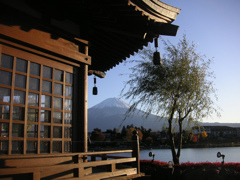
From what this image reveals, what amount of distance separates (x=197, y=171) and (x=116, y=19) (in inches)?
286

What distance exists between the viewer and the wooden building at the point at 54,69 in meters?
3.24

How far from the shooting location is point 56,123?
391 cm

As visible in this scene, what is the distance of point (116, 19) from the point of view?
3.95 metres

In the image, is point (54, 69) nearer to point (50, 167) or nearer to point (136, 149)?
point (50, 167)

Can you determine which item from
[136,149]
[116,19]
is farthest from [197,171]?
[116,19]

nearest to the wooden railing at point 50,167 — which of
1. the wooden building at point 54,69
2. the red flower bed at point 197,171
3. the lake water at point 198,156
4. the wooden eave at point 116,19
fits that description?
the wooden building at point 54,69

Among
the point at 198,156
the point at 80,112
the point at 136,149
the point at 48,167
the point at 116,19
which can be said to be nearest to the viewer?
the point at 48,167

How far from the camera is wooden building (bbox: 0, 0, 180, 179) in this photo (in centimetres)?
324

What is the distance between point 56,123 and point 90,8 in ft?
6.45

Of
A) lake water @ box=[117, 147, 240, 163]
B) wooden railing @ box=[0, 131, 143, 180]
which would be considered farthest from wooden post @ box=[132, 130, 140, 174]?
lake water @ box=[117, 147, 240, 163]

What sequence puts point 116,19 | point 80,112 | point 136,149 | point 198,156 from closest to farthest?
point 116,19 → point 80,112 → point 136,149 → point 198,156

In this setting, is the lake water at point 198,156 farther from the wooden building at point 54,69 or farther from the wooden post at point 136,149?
the wooden building at point 54,69

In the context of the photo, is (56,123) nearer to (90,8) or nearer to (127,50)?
(90,8)

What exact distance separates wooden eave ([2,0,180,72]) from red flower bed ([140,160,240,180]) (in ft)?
19.1
